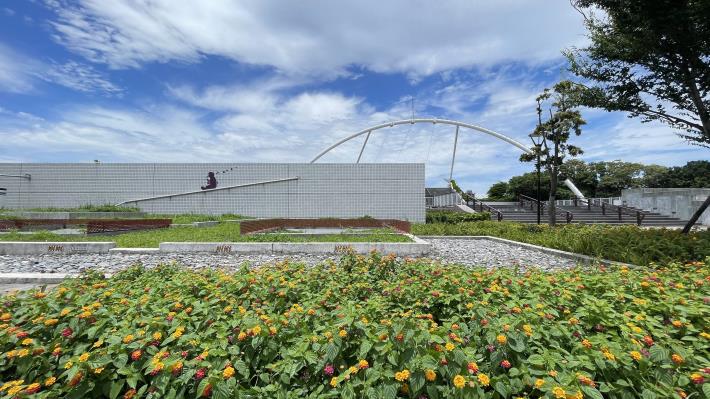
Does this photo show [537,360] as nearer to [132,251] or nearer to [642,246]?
[642,246]

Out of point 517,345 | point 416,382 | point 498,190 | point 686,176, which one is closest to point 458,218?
point 517,345

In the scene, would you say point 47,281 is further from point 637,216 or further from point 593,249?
Result: point 637,216

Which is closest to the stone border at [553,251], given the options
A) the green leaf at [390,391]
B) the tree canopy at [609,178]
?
the green leaf at [390,391]

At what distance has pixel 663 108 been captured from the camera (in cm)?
998

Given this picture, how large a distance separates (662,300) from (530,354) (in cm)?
197

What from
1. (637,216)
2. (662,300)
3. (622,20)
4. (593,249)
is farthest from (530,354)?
(637,216)

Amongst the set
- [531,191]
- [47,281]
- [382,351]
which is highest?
[531,191]

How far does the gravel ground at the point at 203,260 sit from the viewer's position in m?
7.45

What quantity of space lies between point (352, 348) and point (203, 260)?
7057mm

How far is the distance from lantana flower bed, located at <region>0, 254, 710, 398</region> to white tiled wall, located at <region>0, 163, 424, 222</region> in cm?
2107

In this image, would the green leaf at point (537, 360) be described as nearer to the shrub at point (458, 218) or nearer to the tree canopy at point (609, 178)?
the shrub at point (458, 218)

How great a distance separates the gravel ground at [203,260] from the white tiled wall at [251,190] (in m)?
14.5

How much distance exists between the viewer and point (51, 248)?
9234mm

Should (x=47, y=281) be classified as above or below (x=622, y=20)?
below
